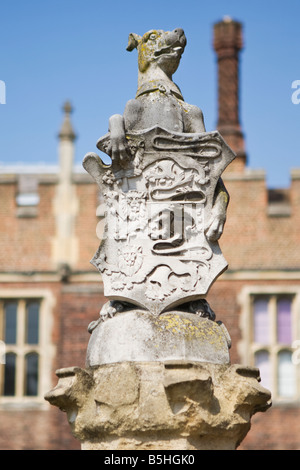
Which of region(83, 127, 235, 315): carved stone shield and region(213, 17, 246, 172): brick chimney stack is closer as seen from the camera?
region(83, 127, 235, 315): carved stone shield

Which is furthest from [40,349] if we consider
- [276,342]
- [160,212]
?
[160,212]

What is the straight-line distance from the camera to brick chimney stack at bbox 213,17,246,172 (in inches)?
818

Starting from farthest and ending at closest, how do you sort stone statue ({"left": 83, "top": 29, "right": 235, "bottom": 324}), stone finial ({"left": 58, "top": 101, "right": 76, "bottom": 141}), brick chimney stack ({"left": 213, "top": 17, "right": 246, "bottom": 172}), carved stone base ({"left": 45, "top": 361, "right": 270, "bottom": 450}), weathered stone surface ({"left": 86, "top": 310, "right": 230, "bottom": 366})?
1. brick chimney stack ({"left": 213, "top": 17, "right": 246, "bottom": 172})
2. stone finial ({"left": 58, "top": 101, "right": 76, "bottom": 141})
3. stone statue ({"left": 83, "top": 29, "right": 235, "bottom": 324})
4. weathered stone surface ({"left": 86, "top": 310, "right": 230, "bottom": 366})
5. carved stone base ({"left": 45, "top": 361, "right": 270, "bottom": 450})

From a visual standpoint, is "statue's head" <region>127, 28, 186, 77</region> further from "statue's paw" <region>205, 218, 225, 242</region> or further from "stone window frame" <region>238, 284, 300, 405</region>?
"stone window frame" <region>238, 284, 300, 405</region>

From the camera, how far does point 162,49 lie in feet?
21.0

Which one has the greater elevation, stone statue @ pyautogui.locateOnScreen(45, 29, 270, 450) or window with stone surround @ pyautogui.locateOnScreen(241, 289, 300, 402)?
window with stone surround @ pyautogui.locateOnScreen(241, 289, 300, 402)

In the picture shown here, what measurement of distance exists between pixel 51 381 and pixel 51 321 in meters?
1.03

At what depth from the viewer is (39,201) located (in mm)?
18922

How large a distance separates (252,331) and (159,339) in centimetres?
1269

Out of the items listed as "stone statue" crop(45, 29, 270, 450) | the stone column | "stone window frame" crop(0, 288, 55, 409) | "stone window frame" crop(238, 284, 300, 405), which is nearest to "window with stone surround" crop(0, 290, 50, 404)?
"stone window frame" crop(0, 288, 55, 409)

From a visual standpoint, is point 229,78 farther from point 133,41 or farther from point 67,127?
point 133,41

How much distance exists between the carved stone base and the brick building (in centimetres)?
1203
